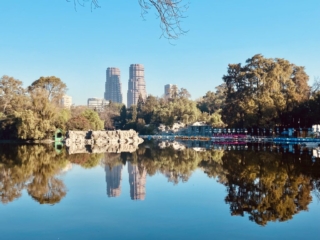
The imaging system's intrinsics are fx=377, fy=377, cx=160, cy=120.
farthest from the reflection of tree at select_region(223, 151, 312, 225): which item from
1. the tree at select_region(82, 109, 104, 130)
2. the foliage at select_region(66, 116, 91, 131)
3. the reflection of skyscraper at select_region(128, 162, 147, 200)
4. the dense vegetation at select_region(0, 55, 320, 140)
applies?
the tree at select_region(82, 109, 104, 130)

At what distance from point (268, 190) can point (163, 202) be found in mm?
2972

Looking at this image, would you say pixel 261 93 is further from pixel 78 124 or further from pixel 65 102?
pixel 65 102

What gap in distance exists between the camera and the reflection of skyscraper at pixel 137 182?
9948mm

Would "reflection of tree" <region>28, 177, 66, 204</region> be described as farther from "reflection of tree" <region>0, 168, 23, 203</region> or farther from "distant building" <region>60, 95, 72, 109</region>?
"distant building" <region>60, 95, 72, 109</region>

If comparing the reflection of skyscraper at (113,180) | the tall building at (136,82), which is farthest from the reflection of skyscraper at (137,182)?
the tall building at (136,82)

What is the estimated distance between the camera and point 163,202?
8906mm

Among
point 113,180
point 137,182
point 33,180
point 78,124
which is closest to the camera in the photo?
point 137,182

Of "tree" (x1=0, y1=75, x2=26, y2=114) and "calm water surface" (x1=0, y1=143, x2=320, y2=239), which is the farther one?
"tree" (x1=0, y1=75, x2=26, y2=114)

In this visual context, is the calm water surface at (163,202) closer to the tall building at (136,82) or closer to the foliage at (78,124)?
the foliage at (78,124)

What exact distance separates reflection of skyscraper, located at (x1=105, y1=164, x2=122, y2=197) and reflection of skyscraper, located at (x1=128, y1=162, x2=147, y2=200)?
391 millimetres

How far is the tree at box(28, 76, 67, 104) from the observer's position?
42312mm

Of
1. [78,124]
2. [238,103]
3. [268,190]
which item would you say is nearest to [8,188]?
[268,190]

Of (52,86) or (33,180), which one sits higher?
(52,86)

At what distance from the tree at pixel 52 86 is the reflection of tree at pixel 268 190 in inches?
1240
